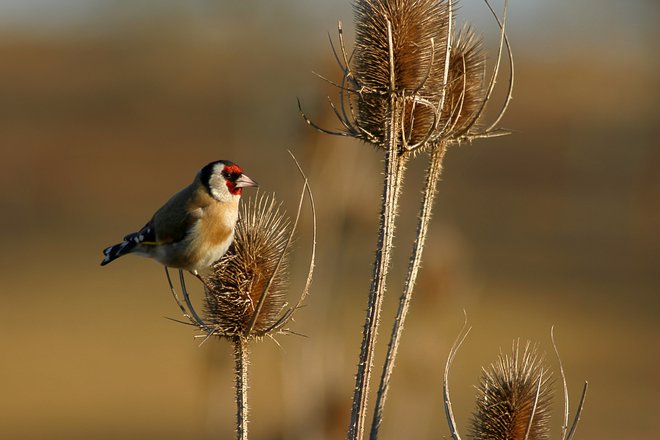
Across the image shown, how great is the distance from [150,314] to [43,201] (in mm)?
A: 16511

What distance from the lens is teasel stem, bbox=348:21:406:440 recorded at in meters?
3.96

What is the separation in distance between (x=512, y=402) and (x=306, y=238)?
1287cm

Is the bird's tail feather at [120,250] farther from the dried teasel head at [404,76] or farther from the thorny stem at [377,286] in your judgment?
the thorny stem at [377,286]

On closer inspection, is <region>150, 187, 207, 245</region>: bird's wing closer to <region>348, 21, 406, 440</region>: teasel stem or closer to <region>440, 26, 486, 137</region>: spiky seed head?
<region>440, 26, 486, 137</region>: spiky seed head

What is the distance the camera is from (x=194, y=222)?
5.88 meters

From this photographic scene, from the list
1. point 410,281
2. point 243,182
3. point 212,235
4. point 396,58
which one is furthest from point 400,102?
point 243,182

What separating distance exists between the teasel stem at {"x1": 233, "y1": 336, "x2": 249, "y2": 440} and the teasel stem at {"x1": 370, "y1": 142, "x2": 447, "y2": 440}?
2.07 feet

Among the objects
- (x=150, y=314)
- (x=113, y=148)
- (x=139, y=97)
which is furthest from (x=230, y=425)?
(x=139, y=97)

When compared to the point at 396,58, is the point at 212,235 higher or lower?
lower

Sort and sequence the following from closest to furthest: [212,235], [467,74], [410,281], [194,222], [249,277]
→ [410,281], [249,277], [467,74], [212,235], [194,222]

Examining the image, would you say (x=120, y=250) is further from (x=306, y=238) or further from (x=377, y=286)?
(x=306, y=238)

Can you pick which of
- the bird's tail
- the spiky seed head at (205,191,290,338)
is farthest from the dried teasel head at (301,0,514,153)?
the bird's tail

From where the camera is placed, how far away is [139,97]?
61250 millimetres

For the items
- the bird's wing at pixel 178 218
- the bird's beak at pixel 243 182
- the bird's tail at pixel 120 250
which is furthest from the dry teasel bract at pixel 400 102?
the bird's tail at pixel 120 250
